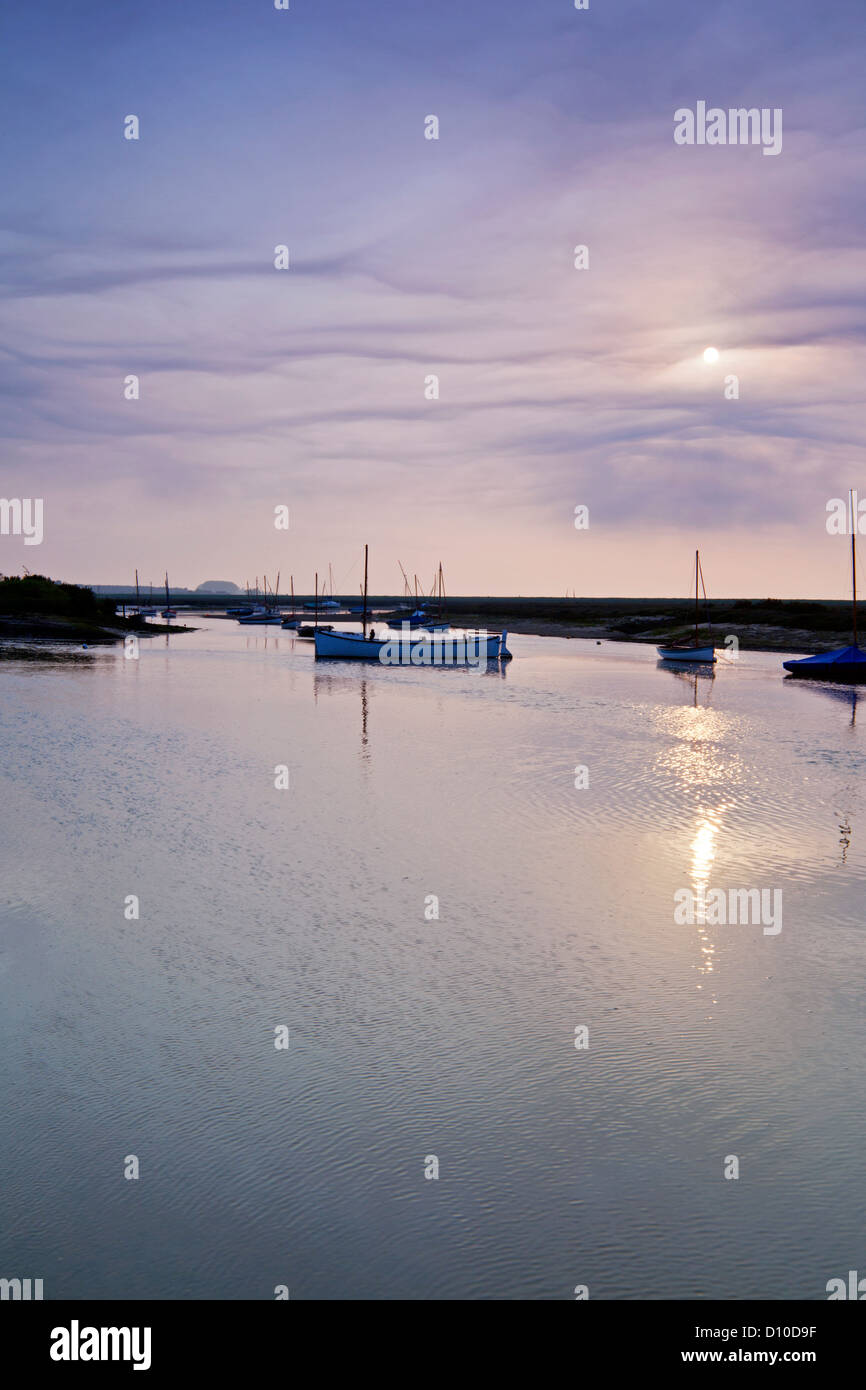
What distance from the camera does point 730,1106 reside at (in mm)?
9648

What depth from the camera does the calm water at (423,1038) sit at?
760 cm

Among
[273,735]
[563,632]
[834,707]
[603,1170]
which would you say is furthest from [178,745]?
[563,632]

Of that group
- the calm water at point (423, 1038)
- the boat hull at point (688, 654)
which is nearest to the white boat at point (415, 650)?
Answer: the boat hull at point (688, 654)

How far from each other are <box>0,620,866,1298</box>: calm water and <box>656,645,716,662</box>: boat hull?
53077 mm

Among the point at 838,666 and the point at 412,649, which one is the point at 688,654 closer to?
the point at 838,666

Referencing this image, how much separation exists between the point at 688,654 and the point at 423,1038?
2819 inches

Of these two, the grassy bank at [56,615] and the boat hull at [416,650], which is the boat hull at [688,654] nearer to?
the boat hull at [416,650]

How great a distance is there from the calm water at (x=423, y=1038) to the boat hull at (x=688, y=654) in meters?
53.1

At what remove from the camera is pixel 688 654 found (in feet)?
261

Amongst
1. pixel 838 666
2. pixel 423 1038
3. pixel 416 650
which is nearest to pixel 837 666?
pixel 838 666

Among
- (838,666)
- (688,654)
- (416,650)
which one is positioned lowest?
(838,666)

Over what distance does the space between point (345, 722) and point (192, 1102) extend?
30.1 m

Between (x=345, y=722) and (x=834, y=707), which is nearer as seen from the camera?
(x=345, y=722)
